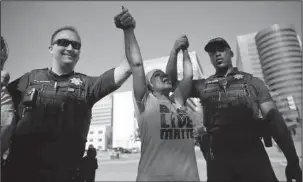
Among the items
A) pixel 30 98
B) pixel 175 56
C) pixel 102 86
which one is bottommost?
pixel 30 98

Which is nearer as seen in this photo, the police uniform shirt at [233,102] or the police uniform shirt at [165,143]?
the police uniform shirt at [165,143]

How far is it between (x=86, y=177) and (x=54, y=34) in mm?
1654

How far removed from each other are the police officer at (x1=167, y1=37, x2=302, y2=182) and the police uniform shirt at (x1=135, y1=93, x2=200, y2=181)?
0.63 metres

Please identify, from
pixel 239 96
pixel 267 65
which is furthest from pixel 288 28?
pixel 239 96

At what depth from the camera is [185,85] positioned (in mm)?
2637

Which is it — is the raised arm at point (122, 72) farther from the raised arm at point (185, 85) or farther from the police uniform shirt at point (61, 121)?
the raised arm at point (185, 85)

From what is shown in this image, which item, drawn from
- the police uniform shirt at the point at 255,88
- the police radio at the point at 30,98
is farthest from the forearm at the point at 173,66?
the police radio at the point at 30,98

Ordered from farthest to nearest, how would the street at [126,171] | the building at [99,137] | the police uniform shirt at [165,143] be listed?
the building at [99,137] < the street at [126,171] < the police uniform shirt at [165,143]

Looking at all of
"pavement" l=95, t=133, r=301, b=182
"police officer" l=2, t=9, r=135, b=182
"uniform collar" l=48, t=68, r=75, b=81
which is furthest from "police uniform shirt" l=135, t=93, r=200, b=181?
"pavement" l=95, t=133, r=301, b=182

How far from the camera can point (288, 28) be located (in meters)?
93.2

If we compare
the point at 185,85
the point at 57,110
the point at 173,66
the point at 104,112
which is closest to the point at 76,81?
the point at 57,110

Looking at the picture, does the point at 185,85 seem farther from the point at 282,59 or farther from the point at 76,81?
the point at 282,59

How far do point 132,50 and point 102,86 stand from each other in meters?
0.50

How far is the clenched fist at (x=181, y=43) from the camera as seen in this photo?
261 centimetres
